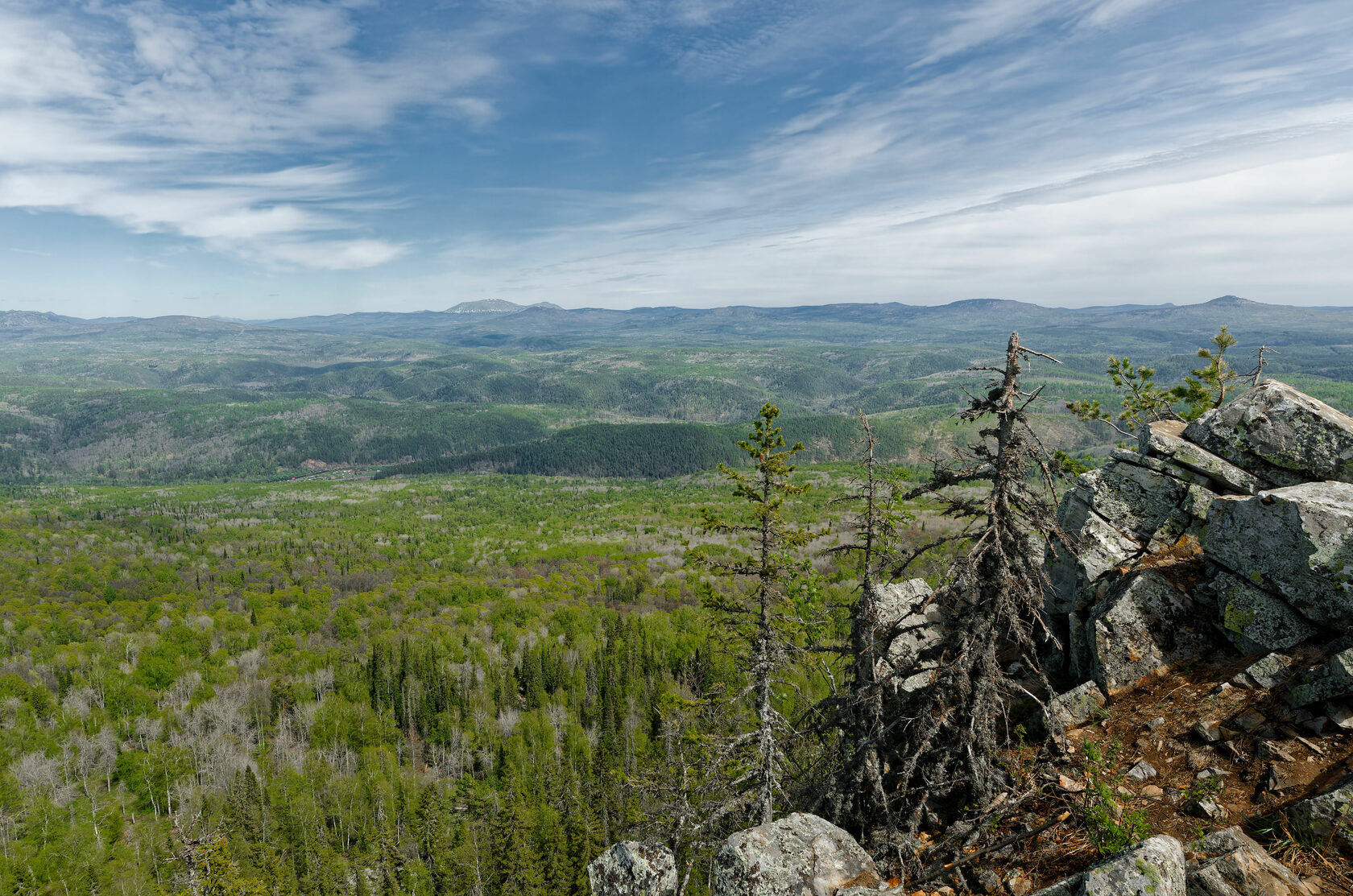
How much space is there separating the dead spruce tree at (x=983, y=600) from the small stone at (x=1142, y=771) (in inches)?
88.0

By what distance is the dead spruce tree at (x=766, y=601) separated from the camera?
1978cm

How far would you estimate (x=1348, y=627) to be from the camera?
12.1 metres

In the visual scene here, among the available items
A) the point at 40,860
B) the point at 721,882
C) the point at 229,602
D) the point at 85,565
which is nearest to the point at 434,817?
the point at 40,860

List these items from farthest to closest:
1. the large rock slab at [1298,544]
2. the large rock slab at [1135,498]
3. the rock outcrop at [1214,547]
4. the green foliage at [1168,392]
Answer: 1. the green foliage at [1168,392]
2. the large rock slab at [1135,498]
3. the rock outcrop at [1214,547]
4. the large rock slab at [1298,544]

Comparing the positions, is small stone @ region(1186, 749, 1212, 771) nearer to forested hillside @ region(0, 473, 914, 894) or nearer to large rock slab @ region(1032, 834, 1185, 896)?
large rock slab @ region(1032, 834, 1185, 896)

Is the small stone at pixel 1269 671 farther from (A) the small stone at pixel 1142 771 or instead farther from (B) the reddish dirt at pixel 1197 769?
(A) the small stone at pixel 1142 771

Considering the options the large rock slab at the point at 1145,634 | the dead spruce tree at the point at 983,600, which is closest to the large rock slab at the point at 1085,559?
the large rock slab at the point at 1145,634

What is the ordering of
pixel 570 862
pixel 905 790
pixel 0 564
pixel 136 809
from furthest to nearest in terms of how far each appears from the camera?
pixel 0 564
pixel 136 809
pixel 570 862
pixel 905 790

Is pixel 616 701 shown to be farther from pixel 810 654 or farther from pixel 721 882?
pixel 721 882

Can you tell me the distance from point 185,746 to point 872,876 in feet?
404

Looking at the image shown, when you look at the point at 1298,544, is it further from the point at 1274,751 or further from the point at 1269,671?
the point at 1274,751

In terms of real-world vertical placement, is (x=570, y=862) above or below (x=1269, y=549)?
below

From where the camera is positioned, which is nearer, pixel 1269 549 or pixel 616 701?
pixel 1269 549

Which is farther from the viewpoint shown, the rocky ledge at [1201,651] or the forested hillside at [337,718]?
the forested hillside at [337,718]
